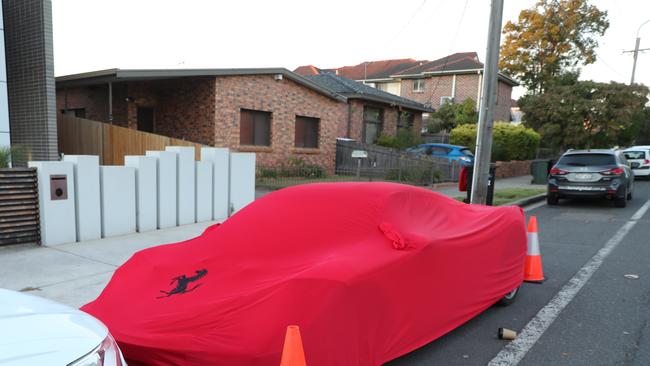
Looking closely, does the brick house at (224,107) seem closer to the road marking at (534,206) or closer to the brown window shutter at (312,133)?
the brown window shutter at (312,133)

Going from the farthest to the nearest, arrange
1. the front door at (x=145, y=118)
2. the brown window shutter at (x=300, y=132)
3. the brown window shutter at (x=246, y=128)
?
the brown window shutter at (x=300, y=132) < the front door at (x=145, y=118) < the brown window shutter at (x=246, y=128)

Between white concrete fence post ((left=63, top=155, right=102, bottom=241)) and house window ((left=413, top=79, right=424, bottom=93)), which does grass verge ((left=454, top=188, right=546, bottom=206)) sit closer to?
white concrete fence post ((left=63, top=155, right=102, bottom=241))

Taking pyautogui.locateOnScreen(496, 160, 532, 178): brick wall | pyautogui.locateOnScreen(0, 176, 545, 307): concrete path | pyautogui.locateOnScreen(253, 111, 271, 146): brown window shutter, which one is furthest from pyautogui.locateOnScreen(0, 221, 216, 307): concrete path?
pyautogui.locateOnScreen(496, 160, 532, 178): brick wall

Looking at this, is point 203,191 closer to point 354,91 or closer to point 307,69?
point 354,91

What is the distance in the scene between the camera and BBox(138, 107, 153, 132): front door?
1587 cm

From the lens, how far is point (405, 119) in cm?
2456

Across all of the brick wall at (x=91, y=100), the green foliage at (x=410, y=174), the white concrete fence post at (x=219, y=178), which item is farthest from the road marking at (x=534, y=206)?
the brick wall at (x=91, y=100)

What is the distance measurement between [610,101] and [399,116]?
400 inches

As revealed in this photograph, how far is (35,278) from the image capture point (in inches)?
193

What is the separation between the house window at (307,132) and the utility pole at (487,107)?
915 centimetres

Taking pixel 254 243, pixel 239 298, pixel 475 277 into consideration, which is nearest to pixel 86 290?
pixel 254 243

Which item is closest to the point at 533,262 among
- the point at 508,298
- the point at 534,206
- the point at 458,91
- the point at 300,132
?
the point at 508,298

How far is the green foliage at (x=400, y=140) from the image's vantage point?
20.7 meters

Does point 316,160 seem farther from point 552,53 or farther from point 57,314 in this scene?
point 552,53
